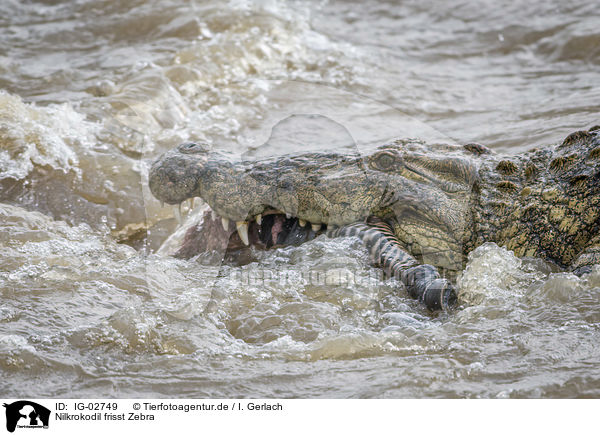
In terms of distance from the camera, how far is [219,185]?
3818 mm

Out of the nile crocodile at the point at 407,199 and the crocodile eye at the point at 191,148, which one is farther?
the crocodile eye at the point at 191,148

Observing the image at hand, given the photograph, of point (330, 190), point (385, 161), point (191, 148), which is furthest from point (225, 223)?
point (385, 161)

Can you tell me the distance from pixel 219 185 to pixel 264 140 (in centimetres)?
259

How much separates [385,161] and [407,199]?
0.93 ft

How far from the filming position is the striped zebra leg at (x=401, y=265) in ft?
11.6

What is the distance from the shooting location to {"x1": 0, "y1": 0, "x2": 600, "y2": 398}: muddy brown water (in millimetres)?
2996

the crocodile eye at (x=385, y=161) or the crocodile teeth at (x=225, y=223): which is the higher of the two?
the crocodile eye at (x=385, y=161)

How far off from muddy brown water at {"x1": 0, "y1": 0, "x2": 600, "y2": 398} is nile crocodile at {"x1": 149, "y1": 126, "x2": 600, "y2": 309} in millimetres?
157

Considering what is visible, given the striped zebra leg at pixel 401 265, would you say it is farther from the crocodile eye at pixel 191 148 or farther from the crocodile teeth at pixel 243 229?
the crocodile eye at pixel 191 148

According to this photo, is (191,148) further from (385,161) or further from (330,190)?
(385,161)
